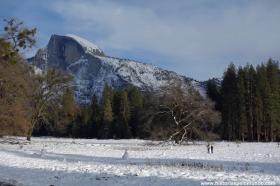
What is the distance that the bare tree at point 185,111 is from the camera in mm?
58844

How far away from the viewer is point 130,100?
365ft

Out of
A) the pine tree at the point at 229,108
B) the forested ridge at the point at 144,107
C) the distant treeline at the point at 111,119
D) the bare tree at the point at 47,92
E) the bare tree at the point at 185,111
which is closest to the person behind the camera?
the forested ridge at the point at 144,107

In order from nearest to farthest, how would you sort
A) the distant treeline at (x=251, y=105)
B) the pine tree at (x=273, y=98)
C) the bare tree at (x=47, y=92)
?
the bare tree at (x=47, y=92) < the pine tree at (x=273, y=98) < the distant treeline at (x=251, y=105)

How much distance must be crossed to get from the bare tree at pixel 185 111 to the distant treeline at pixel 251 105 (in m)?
23.2

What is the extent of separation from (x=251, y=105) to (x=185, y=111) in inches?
1106

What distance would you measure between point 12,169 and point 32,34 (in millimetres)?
24491

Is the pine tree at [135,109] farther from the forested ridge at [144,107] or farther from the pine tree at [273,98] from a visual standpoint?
the pine tree at [273,98]

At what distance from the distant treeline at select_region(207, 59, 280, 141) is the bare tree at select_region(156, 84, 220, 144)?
2319 cm

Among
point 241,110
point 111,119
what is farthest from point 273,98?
point 111,119

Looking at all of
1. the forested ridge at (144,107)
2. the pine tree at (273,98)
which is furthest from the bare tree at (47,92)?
the pine tree at (273,98)

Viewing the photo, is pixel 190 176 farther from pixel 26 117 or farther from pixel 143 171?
pixel 26 117

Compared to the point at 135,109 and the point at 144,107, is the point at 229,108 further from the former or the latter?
the point at 135,109

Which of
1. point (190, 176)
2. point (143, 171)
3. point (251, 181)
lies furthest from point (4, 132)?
point (251, 181)

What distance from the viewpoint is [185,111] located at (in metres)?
Answer: 59.6
